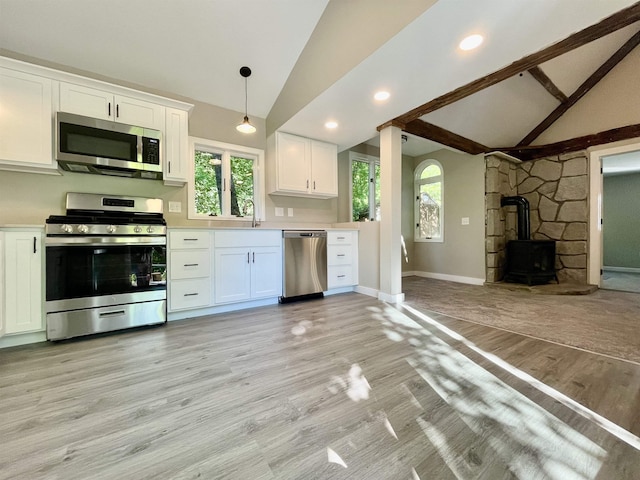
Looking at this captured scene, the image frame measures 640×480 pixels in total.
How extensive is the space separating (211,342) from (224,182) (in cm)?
219

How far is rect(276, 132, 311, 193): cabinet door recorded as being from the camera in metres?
3.59

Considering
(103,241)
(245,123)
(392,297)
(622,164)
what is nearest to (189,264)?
(103,241)

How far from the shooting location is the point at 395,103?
2.84m

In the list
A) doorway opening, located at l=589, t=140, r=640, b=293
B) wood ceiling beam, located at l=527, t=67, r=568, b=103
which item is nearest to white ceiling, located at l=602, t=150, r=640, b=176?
doorway opening, located at l=589, t=140, r=640, b=293

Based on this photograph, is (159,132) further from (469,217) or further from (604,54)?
(604,54)

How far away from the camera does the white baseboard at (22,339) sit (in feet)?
6.70

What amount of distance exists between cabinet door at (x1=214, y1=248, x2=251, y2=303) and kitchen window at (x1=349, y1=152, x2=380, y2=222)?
7.49 ft

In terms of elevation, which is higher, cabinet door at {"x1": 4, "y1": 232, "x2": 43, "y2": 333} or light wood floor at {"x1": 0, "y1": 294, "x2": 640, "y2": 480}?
cabinet door at {"x1": 4, "y1": 232, "x2": 43, "y2": 333}

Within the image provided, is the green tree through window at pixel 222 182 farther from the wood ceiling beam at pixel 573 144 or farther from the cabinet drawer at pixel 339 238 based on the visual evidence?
the wood ceiling beam at pixel 573 144

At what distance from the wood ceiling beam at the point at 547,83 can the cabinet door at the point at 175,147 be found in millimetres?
4508

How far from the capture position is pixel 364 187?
483 cm

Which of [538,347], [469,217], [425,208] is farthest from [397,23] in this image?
[425,208]

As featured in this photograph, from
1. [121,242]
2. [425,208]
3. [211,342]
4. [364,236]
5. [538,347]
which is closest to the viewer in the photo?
[538,347]

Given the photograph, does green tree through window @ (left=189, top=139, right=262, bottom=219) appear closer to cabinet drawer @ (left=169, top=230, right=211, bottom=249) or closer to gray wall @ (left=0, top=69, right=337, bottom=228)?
gray wall @ (left=0, top=69, right=337, bottom=228)
